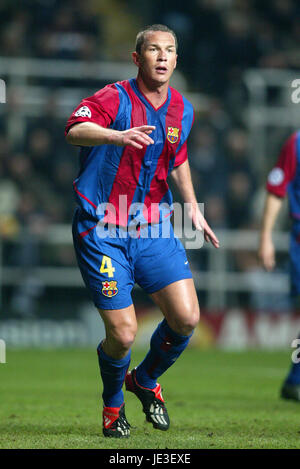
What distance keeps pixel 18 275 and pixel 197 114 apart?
12.8ft

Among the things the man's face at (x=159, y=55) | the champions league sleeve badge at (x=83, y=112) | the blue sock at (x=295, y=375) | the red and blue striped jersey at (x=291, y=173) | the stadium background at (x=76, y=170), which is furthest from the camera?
the stadium background at (x=76, y=170)

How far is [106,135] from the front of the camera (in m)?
4.72

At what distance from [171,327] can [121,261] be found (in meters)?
0.54

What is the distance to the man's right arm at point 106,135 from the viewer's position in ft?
15.1

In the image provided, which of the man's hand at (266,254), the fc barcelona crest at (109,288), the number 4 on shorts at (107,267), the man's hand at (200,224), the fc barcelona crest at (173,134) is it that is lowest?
the man's hand at (266,254)

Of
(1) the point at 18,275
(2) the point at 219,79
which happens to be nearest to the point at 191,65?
(2) the point at 219,79

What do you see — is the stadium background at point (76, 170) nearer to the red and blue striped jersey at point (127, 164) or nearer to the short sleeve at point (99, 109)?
the red and blue striped jersey at point (127, 164)

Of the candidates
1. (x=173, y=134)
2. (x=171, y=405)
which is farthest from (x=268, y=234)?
(x=173, y=134)

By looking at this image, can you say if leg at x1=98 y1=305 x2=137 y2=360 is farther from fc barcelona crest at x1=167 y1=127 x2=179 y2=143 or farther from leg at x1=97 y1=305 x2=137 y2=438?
fc barcelona crest at x1=167 y1=127 x2=179 y2=143

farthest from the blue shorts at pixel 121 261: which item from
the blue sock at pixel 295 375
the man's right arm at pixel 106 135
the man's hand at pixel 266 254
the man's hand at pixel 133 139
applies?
the blue sock at pixel 295 375

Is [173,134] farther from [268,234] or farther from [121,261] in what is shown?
[268,234]

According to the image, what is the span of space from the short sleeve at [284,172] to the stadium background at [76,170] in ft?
17.8

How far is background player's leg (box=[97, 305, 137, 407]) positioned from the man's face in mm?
1363
